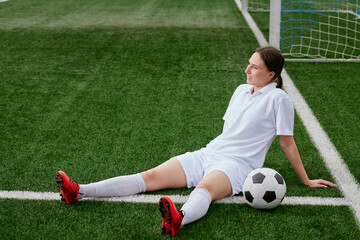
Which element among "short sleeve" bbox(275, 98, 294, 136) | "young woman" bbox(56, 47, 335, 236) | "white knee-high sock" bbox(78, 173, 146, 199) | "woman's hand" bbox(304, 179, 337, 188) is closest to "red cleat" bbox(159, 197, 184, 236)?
"young woman" bbox(56, 47, 335, 236)

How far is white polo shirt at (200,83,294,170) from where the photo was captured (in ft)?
8.79

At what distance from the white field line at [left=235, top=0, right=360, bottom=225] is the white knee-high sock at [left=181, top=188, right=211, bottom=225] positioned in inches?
37.6

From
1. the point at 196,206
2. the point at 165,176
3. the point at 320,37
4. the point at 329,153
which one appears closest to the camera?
the point at 196,206

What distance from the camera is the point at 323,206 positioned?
2752 mm

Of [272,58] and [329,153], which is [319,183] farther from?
[272,58]

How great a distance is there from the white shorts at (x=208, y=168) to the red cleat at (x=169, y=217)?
0.49 metres

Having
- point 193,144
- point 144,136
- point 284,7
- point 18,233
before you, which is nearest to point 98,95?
point 144,136

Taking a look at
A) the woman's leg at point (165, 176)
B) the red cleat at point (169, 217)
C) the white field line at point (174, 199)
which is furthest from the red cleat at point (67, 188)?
the red cleat at point (169, 217)

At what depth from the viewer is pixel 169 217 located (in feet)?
7.70

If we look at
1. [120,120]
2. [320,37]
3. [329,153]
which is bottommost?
[320,37]

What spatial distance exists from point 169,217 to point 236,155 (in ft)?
2.33

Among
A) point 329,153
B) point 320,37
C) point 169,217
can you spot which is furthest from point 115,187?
point 320,37

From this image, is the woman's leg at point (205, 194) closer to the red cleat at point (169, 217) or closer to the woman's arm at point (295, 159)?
the red cleat at point (169, 217)

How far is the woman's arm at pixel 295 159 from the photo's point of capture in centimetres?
276
